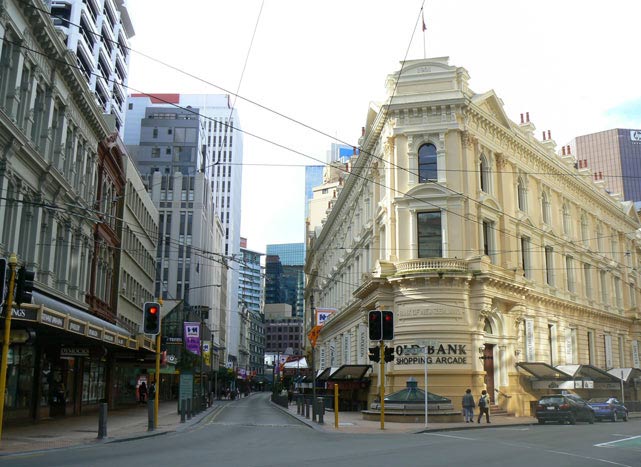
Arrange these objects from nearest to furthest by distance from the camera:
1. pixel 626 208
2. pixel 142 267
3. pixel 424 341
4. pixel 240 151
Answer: pixel 424 341, pixel 142 267, pixel 626 208, pixel 240 151

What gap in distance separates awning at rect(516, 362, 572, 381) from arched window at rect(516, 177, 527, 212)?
32.4 ft

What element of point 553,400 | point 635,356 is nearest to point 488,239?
point 553,400

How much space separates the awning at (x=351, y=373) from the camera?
1563 inches

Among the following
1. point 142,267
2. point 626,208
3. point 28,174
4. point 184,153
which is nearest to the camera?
point 28,174

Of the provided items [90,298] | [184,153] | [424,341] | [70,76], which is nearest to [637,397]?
[424,341]

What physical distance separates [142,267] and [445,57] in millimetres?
30376

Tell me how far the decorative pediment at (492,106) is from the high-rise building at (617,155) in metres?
129

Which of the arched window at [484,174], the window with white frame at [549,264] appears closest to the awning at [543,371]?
the window with white frame at [549,264]

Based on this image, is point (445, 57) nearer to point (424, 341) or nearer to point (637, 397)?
point (424, 341)

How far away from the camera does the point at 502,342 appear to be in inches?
1454

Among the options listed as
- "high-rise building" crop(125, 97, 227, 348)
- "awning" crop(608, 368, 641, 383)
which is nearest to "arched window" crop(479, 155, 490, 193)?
"awning" crop(608, 368, 641, 383)

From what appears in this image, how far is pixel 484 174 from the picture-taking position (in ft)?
129

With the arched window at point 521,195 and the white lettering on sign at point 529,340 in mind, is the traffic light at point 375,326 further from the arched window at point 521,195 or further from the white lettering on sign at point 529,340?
the arched window at point 521,195

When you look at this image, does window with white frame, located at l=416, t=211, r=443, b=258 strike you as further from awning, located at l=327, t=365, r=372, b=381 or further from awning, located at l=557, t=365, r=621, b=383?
awning, located at l=557, t=365, r=621, b=383
